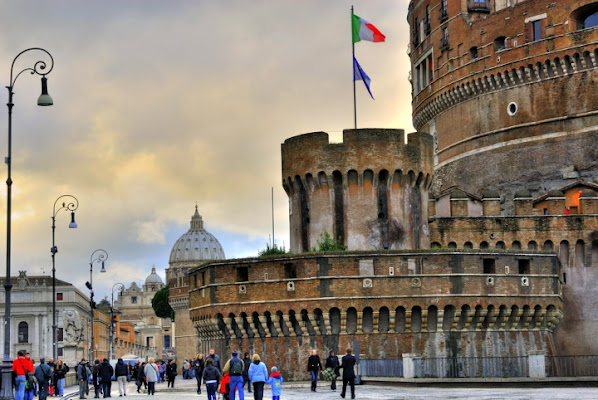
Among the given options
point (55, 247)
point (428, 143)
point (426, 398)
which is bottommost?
point (426, 398)

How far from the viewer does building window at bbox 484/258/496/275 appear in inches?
1815

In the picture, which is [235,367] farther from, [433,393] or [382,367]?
[382,367]

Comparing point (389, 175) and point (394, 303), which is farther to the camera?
point (389, 175)

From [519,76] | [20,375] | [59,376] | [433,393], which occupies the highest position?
[519,76]

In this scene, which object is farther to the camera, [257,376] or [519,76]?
[519,76]

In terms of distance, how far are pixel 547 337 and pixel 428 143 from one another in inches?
395

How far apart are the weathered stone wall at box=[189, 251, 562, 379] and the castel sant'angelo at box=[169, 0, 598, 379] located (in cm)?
5

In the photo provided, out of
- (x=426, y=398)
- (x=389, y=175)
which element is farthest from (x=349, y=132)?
(x=426, y=398)

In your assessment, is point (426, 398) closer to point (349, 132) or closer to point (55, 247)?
point (349, 132)

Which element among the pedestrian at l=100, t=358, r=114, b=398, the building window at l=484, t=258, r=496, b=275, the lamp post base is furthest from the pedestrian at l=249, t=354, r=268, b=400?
the building window at l=484, t=258, r=496, b=275

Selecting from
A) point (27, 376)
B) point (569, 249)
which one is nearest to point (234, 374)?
point (27, 376)

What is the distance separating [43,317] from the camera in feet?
378

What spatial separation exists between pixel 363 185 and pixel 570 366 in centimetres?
1311

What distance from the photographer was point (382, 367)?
1656 inches
